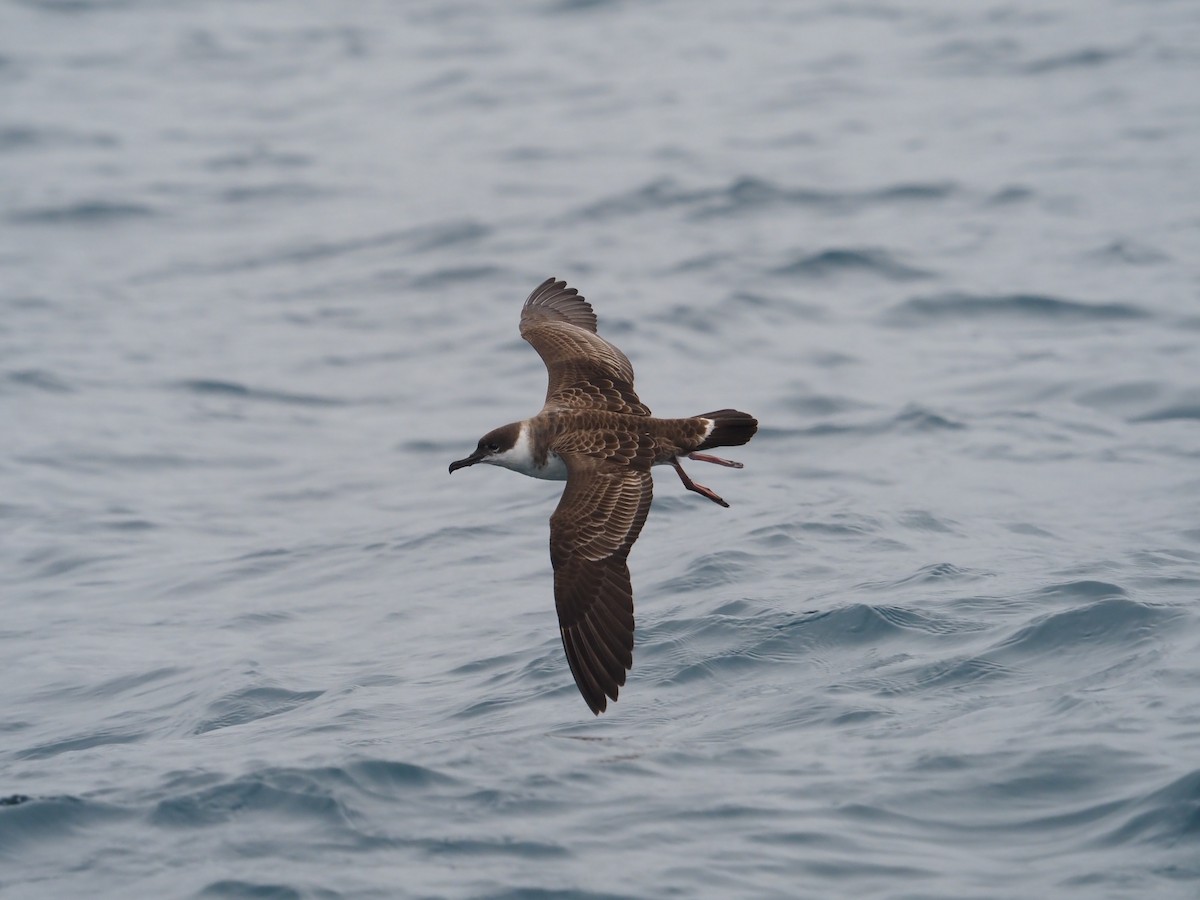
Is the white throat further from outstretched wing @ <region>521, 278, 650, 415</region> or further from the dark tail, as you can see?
the dark tail

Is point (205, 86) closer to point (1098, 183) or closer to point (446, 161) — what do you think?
point (446, 161)

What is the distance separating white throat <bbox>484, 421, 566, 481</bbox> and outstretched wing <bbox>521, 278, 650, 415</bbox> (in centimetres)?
42

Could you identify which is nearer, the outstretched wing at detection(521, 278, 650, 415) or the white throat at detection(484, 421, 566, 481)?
the white throat at detection(484, 421, 566, 481)

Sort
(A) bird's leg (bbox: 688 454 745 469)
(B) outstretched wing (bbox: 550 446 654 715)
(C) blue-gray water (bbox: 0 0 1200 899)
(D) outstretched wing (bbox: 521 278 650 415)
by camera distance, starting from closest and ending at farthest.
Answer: (C) blue-gray water (bbox: 0 0 1200 899) < (B) outstretched wing (bbox: 550 446 654 715) < (A) bird's leg (bbox: 688 454 745 469) < (D) outstretched wing (bbox: 521 278 650 415)

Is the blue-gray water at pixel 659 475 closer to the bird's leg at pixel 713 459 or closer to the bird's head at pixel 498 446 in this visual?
the bird's leg at pixel 713 459

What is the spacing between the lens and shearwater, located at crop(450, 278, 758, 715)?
7.15m

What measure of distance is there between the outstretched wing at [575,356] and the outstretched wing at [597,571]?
3.02ft

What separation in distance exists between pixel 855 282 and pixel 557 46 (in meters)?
9.66

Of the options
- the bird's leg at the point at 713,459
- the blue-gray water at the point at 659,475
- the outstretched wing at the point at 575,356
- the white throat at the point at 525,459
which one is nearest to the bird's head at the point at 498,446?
the white throat at the point at 525,459

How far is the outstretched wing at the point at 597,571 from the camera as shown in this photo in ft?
23.2

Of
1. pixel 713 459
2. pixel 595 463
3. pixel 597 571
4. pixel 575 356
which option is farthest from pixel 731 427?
pixel 575 356

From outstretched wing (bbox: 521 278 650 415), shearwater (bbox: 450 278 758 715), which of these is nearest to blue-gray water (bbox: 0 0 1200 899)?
shearwater (bbox: 450 278 758 715)

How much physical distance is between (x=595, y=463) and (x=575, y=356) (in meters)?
1.46

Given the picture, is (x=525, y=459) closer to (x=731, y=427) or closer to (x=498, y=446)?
(x=498, y=446)
